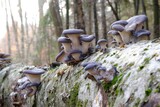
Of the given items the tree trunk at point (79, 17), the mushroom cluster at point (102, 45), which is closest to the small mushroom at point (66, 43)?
the mushroom cluster at point (102, 45)

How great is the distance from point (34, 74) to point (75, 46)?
0.83 m

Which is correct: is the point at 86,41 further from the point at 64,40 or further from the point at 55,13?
the point at 55,13

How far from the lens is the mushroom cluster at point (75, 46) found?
9.85 ft

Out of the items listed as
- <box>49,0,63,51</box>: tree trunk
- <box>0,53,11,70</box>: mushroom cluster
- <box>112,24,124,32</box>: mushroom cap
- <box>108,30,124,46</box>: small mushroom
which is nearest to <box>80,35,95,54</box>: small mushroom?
<box>108,30,124,46</box>: small mushroom

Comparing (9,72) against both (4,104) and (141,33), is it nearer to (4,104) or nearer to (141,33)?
(4,104)

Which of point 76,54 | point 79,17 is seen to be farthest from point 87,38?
point 79,17

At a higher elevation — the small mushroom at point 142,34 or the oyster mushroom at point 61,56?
the small mushroom at point 142,34

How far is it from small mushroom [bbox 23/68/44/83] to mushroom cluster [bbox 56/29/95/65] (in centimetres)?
48

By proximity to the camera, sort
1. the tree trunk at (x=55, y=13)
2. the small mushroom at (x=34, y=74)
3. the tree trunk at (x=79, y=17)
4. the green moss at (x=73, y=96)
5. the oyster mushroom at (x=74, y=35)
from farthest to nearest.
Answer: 1. the tree trunk at (x=55, y=13)
2. the tree trunk at (x=79, y=17)
3. the small mushroom at (x=34, y=74)
4. the oyster mushroom at (x=74, y=35)
5. the green moss at (x=73, y=96)

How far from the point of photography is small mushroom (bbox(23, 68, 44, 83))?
11.2 ft

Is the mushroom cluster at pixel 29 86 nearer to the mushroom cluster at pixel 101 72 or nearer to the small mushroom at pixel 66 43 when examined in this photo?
the small mushroom at pixel 66 43

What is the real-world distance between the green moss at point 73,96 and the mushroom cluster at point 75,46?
40 centimetres

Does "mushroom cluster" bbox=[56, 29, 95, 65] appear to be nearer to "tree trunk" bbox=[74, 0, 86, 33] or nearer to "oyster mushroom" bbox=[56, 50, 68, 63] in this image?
A: "oyster mushroom" bbox=[56, 50, 68, 63]

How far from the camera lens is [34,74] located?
3.55 metres
